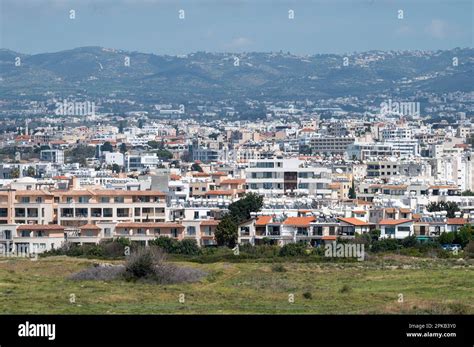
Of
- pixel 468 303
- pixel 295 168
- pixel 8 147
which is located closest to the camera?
pixel 468 303

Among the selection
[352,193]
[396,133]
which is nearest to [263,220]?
[352,193]

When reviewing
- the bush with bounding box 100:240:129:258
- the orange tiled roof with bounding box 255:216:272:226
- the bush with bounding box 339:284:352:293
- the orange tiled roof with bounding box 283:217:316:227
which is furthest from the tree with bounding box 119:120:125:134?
the bush with bounding box 339:284:352:293
